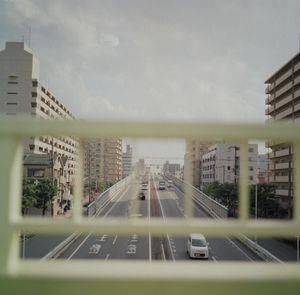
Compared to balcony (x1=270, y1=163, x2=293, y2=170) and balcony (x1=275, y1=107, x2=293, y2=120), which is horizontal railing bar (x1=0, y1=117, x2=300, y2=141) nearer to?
balcony (x1=275, y1=107, x2=293, y2=120)

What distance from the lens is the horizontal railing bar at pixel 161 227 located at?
5.98ft

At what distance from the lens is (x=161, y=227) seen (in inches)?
71.9

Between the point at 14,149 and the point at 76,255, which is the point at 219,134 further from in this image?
the point at 76,255

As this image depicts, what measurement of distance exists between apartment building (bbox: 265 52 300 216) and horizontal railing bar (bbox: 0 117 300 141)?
124ft

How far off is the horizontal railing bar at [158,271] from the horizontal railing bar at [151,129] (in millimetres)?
654

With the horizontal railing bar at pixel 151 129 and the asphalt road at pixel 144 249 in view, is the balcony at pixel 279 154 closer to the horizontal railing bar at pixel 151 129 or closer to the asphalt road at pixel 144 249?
the asphalt road at pixel 144 249

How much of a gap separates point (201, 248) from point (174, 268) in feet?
65.7

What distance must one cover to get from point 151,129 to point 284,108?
45492mm

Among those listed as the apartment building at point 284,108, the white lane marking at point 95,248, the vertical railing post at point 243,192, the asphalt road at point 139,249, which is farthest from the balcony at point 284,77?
the vertical railing post at point 243,192

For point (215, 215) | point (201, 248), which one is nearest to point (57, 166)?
point (215, 215)

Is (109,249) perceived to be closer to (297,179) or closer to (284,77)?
(297,179)

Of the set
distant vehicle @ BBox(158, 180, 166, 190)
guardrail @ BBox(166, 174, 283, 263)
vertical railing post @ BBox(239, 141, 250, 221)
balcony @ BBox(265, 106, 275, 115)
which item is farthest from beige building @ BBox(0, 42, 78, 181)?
vertical railing post @ BBox(239, 141, 250, 221)

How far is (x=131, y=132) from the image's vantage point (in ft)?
5.76

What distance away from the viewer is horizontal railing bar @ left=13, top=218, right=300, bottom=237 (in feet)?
5.98
